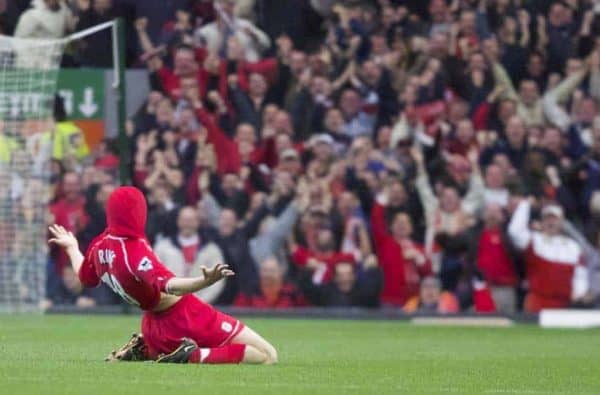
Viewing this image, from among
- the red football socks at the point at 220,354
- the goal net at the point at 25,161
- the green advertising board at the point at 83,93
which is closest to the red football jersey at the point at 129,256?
the red football socks at the point at 220,354

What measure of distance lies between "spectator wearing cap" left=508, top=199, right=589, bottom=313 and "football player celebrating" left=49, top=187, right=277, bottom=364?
10.0 m

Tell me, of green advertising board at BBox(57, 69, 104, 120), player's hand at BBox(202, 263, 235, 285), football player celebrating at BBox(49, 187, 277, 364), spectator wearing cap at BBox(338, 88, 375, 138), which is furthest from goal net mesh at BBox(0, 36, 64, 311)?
player's hand at BBox(202, 263, 235, 285)

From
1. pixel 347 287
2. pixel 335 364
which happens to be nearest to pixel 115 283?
pixel 335 364

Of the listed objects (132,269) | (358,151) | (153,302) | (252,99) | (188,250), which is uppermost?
(252,99)

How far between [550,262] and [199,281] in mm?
11473

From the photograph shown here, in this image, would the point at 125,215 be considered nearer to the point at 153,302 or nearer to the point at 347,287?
the point at 153,302

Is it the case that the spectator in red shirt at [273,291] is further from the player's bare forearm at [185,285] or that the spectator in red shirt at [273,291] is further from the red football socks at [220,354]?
the player's bare forearm at [185,285]

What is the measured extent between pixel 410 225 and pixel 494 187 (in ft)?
4.15

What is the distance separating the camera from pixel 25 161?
78.5 ft

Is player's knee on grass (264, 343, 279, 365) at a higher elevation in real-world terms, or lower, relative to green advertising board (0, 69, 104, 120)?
lower

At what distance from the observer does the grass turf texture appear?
11250 millimetres

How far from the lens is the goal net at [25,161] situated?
23656 mm

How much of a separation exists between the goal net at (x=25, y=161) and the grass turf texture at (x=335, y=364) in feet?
6.75

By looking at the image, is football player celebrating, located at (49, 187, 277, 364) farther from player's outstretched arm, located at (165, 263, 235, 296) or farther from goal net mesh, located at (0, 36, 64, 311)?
goal net mesh, located at (0, 36, 64, 311)
